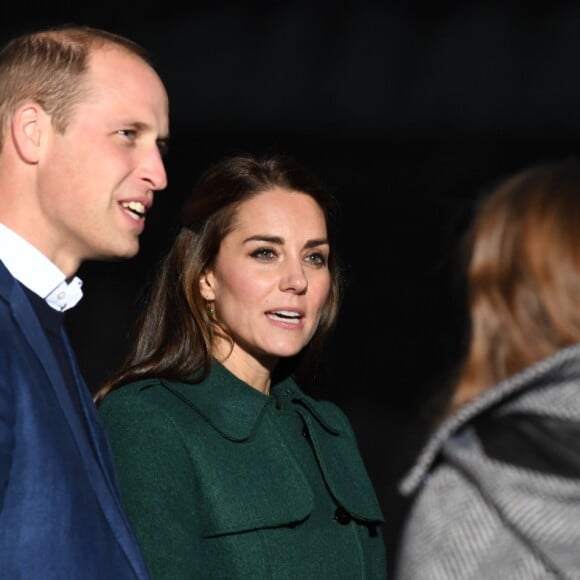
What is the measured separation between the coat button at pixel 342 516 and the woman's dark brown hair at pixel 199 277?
41 centimetres

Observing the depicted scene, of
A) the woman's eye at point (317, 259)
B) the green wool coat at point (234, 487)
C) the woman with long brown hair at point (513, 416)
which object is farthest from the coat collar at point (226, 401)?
the woman with long brown hair at point (513, 416)

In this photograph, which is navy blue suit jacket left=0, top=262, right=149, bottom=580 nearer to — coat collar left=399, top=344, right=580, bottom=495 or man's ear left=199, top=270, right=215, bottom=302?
coat collar left=399, top=344, right=580, bottom=495

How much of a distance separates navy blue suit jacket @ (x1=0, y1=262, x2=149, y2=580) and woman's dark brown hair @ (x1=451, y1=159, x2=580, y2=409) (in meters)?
0.65

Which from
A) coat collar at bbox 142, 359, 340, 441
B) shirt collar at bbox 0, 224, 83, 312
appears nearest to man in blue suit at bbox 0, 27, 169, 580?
shirt collar at bbox 0, 224, 83, 312

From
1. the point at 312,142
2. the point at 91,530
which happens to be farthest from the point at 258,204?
the point at 312,142

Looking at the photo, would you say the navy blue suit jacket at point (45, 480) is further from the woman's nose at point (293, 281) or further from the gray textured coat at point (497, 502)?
the woman's nose at point (293, 281)

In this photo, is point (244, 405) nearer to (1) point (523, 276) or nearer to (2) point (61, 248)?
(2) point (61, 248)

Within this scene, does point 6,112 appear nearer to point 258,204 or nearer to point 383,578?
point 258,204

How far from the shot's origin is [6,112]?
2.53 meters

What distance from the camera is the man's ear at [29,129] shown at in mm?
2471

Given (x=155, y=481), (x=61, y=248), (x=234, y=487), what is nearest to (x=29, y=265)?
(x=61, y=248)

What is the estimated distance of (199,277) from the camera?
3.21 metres

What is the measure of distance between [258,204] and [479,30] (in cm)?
396

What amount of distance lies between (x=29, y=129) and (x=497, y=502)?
1.11 meters
